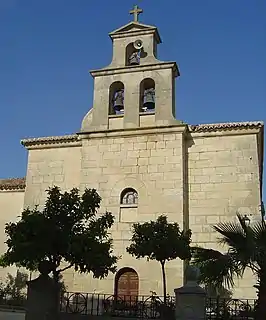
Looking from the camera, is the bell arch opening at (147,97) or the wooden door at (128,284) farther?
the bell arch opening at (147,97)

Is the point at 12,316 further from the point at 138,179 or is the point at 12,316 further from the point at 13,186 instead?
the point at 13,186

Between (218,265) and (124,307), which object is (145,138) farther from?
(218,265)

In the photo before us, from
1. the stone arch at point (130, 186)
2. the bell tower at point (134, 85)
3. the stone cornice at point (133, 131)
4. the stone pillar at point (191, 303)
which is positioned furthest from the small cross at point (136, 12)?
the stone pillar at point (191, 303)

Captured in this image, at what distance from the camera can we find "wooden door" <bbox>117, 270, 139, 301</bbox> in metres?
17.5

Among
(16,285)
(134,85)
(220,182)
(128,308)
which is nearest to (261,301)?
(128,308)

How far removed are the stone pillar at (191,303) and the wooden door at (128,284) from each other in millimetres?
7120

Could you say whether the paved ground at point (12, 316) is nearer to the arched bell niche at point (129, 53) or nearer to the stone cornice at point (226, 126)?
the stone cornice at point (226, 126)

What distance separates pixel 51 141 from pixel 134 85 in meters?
4.79

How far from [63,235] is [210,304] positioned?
16.2 feet

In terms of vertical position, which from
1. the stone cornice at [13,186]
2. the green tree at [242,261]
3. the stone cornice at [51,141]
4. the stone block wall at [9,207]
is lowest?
the green tree at [242,261]

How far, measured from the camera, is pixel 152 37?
816 inches

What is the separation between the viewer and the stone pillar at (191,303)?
1040 cm

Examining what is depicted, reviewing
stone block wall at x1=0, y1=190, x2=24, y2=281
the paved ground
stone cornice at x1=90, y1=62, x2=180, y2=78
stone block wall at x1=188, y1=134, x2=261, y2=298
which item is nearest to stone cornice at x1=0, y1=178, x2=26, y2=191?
stone block wall at x1=0, y1=190, x2=24, y2=281

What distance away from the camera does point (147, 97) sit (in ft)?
67.0
